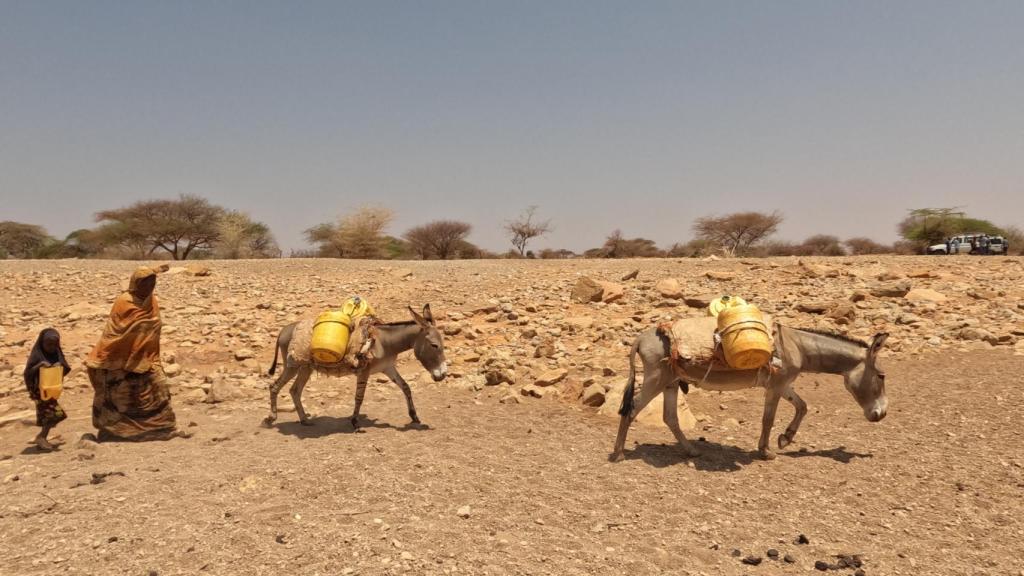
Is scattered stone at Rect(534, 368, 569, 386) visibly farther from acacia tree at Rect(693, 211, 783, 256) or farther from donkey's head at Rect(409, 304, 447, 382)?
acacia tree at Rect(693, 211, 783, 256)

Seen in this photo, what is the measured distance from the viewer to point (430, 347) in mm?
8312

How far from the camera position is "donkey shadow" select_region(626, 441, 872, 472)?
660cm

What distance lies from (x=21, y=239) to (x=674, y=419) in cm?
5393

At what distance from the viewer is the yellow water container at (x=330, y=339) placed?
7703 millimetres

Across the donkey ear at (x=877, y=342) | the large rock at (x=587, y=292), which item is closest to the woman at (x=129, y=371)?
the donkey ear at (x=877, y=342)

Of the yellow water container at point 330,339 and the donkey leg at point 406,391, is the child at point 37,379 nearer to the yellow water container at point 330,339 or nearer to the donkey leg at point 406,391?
the yellow water container at point 330,339

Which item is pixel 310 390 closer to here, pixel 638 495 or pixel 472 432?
pixel 472 432


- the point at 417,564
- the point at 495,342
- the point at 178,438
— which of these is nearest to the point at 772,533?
the point at 417,564

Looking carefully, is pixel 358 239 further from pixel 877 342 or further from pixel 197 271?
pixel 877 342

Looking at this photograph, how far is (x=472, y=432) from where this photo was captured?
8031 millimetres

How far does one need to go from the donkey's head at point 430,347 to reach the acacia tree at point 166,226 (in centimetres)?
3562

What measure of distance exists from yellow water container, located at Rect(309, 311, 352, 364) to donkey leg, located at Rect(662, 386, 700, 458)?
4363 millimetres

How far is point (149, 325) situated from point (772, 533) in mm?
7867

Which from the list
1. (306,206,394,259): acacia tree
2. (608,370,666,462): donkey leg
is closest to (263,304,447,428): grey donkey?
(608,370,666,462): donkey leg
